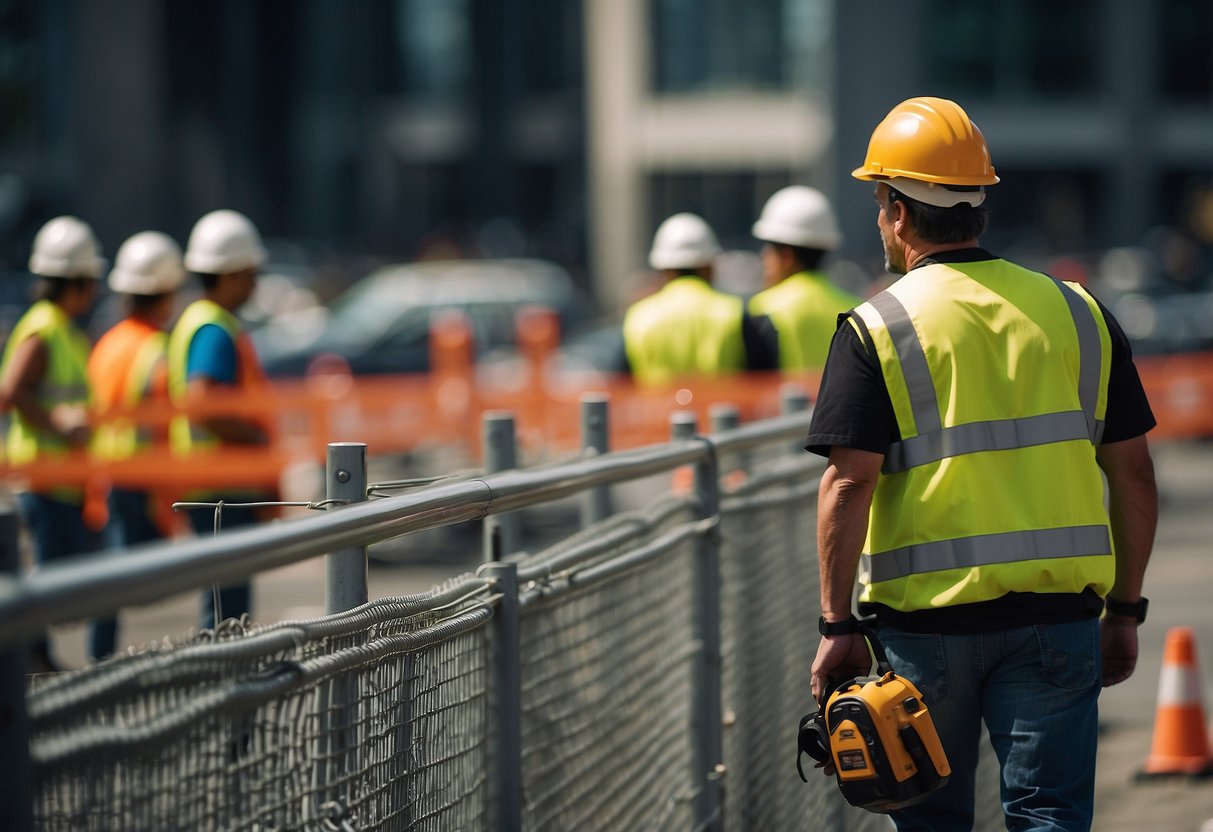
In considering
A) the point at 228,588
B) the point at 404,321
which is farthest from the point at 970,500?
the point at 404,321

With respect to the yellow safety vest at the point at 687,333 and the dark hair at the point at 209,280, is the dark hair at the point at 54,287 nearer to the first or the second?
the dark hair at the point at 209,280

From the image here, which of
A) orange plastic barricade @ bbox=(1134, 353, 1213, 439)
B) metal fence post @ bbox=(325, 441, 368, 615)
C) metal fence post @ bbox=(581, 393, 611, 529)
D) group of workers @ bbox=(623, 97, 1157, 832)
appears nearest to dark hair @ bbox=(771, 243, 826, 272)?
metal fence post @ bbox=(581, 393, 611, 529)

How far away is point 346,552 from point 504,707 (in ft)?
1.72

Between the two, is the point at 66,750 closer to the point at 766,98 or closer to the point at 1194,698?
the point at 1194,698

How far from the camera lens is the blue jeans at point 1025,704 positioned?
11.6 feet

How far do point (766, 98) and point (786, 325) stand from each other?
4290cm

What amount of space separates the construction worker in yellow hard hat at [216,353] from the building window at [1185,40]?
4611 centimetres

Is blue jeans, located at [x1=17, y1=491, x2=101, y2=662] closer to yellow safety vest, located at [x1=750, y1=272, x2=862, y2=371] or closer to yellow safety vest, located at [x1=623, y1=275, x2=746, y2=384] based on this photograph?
yellow safety vest, located at [x1=623, y1=275, x2=746, y2=384]

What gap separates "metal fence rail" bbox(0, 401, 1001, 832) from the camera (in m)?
2.19

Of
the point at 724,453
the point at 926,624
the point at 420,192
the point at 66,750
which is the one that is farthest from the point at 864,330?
the point at 420,192

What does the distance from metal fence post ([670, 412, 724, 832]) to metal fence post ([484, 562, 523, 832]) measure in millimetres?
1166

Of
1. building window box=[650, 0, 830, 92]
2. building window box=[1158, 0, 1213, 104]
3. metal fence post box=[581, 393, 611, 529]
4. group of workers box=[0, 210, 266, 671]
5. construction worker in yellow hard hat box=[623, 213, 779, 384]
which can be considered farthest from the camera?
building window box=[650, 0, 830, 92]

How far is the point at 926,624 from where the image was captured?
3615 mm

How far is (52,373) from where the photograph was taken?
8.23m
